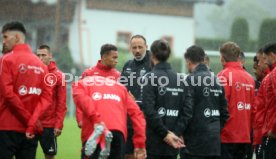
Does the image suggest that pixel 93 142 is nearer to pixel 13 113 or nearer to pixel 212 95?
pixel 13 113

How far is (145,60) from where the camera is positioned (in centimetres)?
1056

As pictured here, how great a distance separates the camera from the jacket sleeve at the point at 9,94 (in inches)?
338

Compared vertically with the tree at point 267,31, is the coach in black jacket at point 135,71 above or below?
below

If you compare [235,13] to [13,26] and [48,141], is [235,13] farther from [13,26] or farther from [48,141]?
[13,26]

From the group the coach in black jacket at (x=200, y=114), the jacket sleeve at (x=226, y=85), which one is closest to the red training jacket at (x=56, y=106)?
the jacket sleeve at (x=226, y=85)

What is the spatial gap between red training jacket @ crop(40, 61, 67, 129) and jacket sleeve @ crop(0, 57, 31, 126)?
309 cm

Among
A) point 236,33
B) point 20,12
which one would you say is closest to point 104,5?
point 20,12

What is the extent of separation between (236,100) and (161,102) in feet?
7.06

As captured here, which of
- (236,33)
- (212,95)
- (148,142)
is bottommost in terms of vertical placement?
(148,142)

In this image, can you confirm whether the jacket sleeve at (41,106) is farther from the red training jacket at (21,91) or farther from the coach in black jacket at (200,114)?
the coach in black jacket at (200,114)

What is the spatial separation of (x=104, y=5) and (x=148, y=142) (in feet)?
156

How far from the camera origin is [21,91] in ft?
28.9

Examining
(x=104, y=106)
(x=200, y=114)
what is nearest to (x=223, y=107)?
(x=200, y=114)

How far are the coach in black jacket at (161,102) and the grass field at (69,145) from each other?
6.83 m
